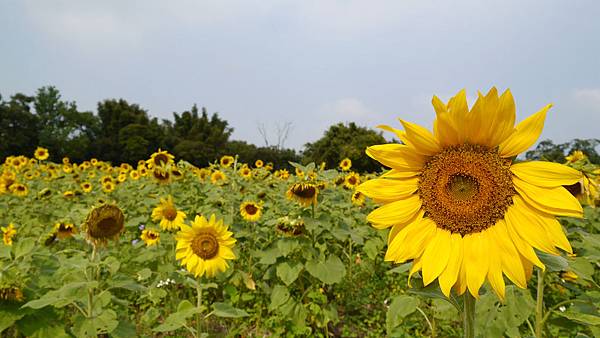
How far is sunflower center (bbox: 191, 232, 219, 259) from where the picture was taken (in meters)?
2.65

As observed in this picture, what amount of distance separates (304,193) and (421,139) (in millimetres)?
2166

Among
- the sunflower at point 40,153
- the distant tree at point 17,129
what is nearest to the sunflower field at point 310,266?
the sunflower at point 40,153

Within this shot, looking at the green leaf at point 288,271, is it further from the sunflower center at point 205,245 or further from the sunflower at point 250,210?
the sunflower at point 250,210

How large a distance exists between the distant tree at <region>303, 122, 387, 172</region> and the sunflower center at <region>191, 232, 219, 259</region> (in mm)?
19975

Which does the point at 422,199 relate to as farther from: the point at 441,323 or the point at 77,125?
the point at 77,125

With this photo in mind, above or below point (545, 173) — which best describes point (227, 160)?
above

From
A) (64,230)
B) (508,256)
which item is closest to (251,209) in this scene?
(64,230)

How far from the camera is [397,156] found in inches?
44.2

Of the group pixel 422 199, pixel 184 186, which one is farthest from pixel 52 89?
pixel 422 199

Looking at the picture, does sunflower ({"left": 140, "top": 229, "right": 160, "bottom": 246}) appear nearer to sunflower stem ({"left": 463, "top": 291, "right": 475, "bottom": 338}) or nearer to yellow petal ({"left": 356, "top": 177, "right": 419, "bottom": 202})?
yellow petal ({"left": 356, "top": 177, "right": 419, "bottom": 202})

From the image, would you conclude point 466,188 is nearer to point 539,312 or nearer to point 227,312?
point 539,312

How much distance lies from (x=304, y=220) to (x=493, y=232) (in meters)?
2.10

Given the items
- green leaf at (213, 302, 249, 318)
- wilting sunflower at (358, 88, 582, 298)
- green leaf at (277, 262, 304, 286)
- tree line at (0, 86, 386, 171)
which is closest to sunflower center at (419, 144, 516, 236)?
wilting sunflower at (358, 88, 582, 298)

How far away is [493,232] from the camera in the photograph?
1048 millimetres
